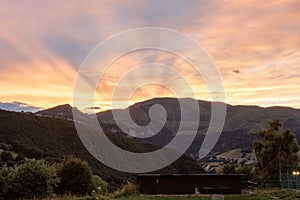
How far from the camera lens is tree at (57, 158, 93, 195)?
37.9 m

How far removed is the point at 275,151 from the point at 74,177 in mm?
20343

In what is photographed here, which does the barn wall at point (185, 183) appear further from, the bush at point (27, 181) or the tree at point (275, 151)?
the bush at point (27, 181)

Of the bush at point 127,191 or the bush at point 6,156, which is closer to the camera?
the bush at point 127,191

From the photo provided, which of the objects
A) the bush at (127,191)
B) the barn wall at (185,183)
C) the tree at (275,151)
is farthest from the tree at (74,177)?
the tree at (275,151)

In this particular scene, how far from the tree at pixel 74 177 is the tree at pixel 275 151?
17510 mm

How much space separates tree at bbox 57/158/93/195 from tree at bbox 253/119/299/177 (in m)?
17.5

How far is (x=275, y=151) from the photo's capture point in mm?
38750

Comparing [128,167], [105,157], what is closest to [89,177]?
[128,167]

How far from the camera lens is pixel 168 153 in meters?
98.2

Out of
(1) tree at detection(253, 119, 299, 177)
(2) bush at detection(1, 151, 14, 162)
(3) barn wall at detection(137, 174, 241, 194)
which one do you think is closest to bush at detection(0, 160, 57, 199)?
(3) barn wall at detection(137, 174, 241, 194)

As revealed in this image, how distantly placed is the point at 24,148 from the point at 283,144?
53.4m

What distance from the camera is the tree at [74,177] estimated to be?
3788cm

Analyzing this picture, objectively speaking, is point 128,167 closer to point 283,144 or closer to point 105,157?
point 105,157

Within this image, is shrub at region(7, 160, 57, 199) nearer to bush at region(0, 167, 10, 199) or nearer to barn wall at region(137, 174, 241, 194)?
bush at region(0, 167, 10, 199)
